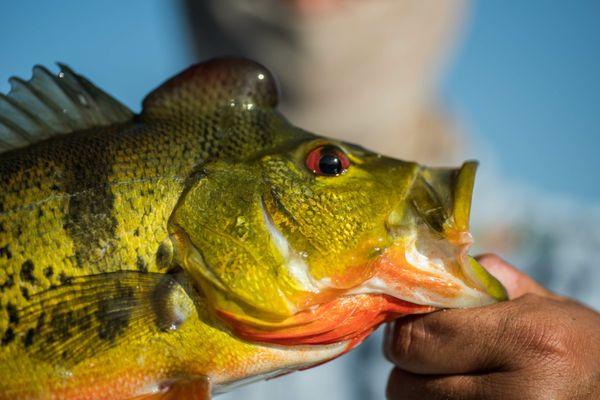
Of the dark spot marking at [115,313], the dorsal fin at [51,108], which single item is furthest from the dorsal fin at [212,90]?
the dark spot marking at [115,313]

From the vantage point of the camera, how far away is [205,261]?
4.70 feet

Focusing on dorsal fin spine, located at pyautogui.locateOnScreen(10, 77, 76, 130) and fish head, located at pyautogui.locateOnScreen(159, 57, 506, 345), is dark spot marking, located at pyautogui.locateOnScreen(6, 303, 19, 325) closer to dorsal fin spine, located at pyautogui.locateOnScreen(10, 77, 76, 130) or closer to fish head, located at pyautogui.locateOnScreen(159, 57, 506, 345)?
fish head, located at pyautogui.locateOnScreen(159, 57, 506, 345)

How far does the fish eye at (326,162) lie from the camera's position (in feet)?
5.11

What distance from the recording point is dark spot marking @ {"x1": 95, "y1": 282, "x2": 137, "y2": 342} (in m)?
1.39

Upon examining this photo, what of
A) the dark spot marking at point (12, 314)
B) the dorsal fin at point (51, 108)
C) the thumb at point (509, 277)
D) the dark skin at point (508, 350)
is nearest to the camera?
the dark spot marking at point (12, 314)

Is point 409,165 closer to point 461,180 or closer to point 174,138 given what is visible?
point 461,180

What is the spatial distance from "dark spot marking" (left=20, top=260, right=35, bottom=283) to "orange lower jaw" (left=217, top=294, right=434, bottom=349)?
443 mm

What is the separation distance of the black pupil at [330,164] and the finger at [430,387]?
2.14ft

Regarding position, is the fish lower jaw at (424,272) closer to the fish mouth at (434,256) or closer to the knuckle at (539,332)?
the fish mouth at (434,256)

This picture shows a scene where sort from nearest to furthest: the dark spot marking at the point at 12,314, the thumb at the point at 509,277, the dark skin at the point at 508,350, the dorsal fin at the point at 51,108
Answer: the dark spot marking at the point at 12,314 < the dark skin at the point at 508,350 < the dorsal fin at the point at 51,108 < the thumb at the point at 509,277

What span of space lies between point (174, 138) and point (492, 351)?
40.0 inches

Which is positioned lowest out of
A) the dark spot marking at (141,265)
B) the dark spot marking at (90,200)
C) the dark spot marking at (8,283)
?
the dark spot marking at (8,283)

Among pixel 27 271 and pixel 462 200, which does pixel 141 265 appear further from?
pixel 462 200

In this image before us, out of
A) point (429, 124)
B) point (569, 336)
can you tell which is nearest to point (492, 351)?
point (569, 336)
